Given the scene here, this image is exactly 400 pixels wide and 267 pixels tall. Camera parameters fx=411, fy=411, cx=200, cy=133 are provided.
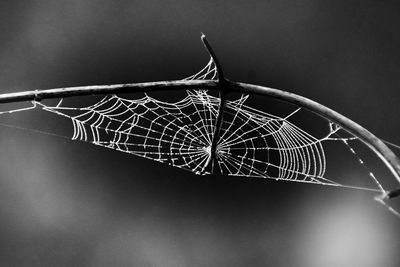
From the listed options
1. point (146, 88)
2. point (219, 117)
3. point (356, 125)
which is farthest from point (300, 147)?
point (146, 88)

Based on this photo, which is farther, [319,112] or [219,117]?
[219,117]

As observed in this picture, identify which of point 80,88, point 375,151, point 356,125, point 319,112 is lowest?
point 375,151

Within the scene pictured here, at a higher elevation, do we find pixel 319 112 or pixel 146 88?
pixel 146 88

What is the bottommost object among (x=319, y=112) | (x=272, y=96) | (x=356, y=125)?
(x=356, y=125)

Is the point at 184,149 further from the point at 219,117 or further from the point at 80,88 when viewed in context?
the point at 80,88

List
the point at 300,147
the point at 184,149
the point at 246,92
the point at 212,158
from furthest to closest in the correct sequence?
the point at 184,149 → the point at 300,147 → the point at 212,158 → the point at 246,92

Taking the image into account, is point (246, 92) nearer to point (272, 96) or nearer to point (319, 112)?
point (272, 96)

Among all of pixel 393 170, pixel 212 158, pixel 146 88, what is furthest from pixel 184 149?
pixel 393 170

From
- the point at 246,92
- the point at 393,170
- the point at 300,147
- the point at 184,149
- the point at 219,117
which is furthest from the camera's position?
the point at 184,149

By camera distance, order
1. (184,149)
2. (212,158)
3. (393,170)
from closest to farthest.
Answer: (393,170) → (212,158) → (184,149)
